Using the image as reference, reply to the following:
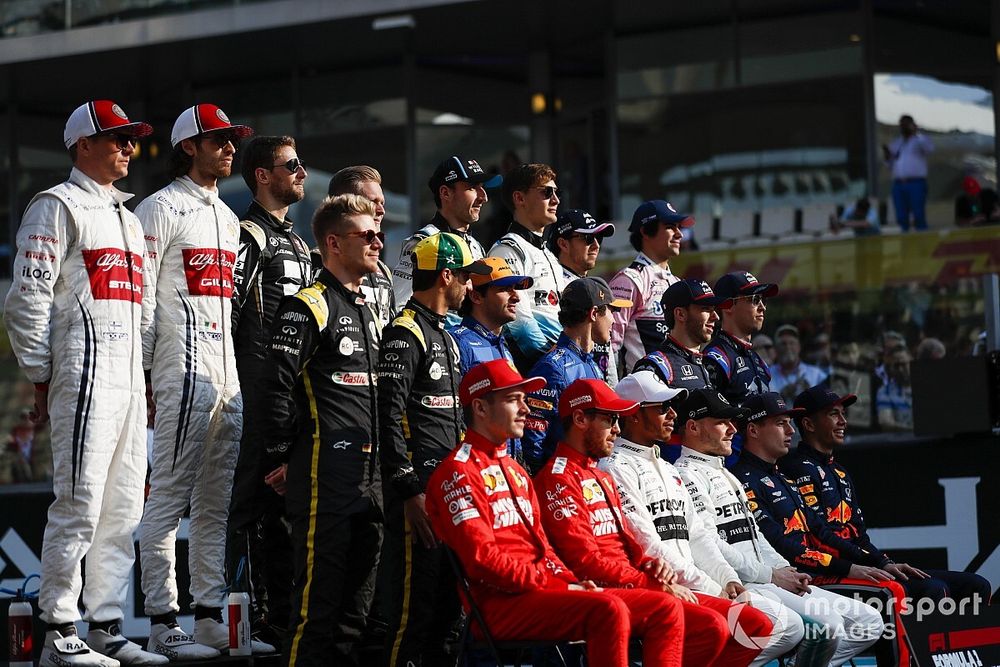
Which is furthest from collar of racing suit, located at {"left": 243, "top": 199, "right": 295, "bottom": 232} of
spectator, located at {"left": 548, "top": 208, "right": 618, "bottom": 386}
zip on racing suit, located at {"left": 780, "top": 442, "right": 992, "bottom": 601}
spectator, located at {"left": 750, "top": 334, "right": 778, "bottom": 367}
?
spectator, located at {"left": 750, "top": 334, "right": 778, "bottom": 367}

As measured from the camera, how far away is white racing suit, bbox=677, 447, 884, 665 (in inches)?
259

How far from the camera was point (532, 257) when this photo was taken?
7430mm

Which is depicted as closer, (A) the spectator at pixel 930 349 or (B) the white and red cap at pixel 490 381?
(B) the white and red cap at pixel 490 381

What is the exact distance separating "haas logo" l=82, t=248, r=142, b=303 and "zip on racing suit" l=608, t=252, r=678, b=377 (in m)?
2.90

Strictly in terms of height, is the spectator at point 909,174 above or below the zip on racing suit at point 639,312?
above

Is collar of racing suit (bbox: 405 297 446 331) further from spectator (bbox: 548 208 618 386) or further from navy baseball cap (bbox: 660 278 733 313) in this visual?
navy baseball cap (bbox: 660 278 733 313)

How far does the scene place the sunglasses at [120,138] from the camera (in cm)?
585

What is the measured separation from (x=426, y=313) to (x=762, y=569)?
211 centimetres

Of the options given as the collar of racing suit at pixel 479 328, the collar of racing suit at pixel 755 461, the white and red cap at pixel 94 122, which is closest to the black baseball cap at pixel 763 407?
the collar of racing suit at pixel 755 461

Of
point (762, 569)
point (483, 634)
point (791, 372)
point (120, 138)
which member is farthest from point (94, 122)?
point (791, 372)

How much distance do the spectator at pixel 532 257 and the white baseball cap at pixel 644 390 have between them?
0.68 m

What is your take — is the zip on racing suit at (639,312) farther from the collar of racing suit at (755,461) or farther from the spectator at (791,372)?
the spectator at (791,372)

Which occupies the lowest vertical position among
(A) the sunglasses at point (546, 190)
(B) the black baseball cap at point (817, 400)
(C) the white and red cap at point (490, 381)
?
(B) the black baseball cap at point (817, 400)

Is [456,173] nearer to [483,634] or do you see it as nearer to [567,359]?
[567,359]
